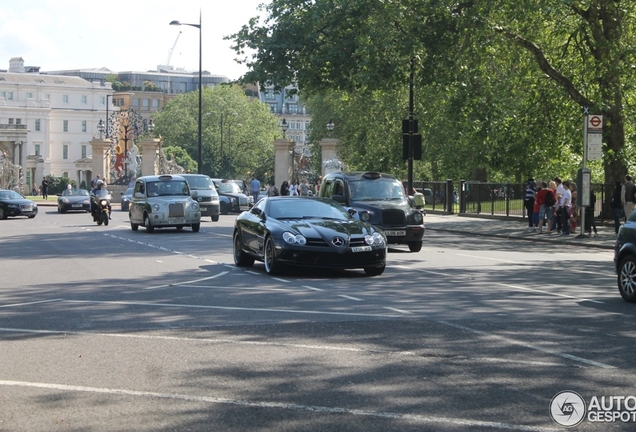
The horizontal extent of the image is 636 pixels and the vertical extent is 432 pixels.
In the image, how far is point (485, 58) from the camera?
119 feet

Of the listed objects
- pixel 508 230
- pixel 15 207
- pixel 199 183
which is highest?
pixel 199 183

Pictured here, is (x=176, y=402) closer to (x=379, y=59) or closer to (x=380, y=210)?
(x=380, y=210)

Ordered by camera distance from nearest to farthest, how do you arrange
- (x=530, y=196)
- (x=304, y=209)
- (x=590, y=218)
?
(x=304, y=209)
(x=590, y=218)
(x=530, y=196)

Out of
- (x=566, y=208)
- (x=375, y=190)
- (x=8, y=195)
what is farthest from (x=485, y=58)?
(x=8, y=195)

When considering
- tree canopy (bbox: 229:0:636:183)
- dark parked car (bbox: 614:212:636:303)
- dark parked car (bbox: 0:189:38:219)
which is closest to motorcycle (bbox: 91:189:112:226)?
tree canopy (bbox: 229:0:636:183)

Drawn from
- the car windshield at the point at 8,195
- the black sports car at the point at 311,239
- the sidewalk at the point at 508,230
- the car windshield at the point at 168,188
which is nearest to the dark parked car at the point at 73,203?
the car windshield at the point at 8,195

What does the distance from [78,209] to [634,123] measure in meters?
29.5

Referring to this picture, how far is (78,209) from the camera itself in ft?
180

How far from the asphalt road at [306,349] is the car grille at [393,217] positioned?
478 cm

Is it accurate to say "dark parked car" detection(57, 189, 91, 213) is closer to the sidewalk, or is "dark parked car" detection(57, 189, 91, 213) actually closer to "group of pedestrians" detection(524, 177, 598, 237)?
the sidewalk

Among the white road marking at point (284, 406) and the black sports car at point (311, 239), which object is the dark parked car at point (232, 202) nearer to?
the black sports car at point (311, 239)

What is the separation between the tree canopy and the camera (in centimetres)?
3238

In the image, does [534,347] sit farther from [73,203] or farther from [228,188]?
[73,203]

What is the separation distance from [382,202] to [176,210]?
960 centimetres
